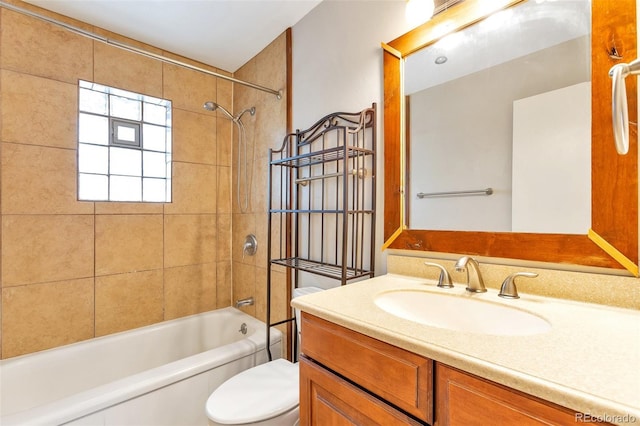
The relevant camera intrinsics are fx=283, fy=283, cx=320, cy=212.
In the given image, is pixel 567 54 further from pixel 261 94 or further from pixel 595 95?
pixel 261 94

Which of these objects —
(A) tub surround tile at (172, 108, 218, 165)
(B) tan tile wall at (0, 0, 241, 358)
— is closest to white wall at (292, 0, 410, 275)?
(B) tan tile wall at (0, 0, 241, 358)

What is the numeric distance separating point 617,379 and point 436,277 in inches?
27.3

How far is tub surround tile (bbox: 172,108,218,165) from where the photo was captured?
2248mm

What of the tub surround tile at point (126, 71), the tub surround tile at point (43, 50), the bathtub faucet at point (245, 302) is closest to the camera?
the tub surround tile at point (43, 50)

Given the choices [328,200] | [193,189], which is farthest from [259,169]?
[328,200]

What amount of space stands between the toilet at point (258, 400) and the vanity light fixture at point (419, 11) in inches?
66.6

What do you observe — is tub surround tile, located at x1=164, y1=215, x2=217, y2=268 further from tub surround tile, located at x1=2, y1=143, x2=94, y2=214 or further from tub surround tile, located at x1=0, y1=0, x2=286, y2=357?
tub surround tile, located at x1=2, y1=143, x2=94, y2=214

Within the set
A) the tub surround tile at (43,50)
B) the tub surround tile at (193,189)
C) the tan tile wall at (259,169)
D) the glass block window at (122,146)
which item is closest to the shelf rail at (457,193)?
the tan tile wall at (259,169)

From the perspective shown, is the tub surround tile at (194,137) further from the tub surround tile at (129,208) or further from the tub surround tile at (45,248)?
the tub surround tile at (45,248)

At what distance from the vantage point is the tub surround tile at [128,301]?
1.94 meters

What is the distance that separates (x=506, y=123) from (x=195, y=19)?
1.92m

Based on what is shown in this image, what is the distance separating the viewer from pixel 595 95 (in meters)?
0.82

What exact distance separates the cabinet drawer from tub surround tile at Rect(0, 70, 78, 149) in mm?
2021

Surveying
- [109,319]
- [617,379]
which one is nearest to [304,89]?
[617,379]
